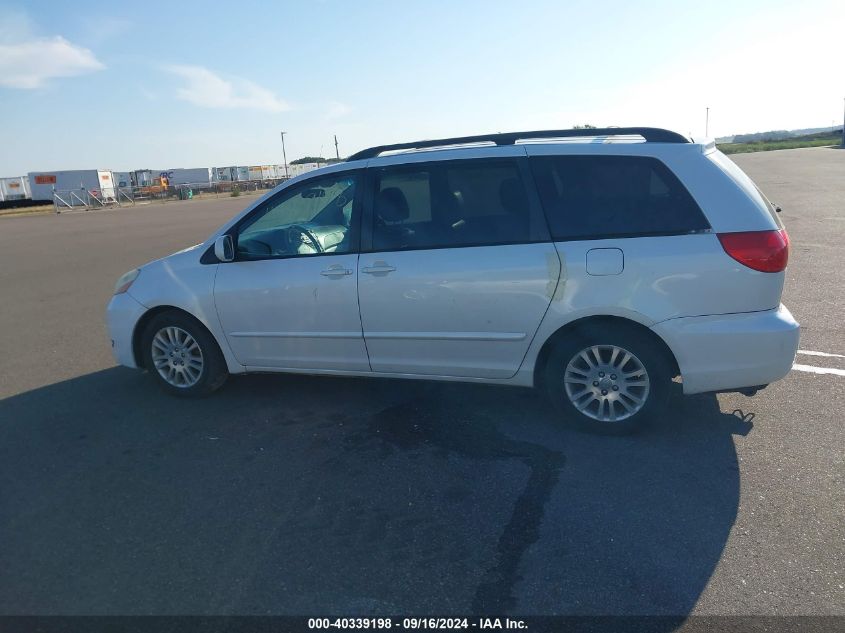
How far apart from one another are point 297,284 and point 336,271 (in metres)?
0.33

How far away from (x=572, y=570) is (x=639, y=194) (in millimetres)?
2335

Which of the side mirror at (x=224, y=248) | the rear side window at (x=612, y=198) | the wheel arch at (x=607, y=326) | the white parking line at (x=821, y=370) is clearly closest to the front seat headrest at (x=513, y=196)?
the rear side window at (x=612, y=198)

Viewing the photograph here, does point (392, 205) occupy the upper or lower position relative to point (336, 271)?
upper

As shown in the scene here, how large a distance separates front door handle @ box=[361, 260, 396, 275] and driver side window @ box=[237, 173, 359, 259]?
23 centimetres

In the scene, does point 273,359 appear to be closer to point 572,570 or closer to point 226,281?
point 226,281

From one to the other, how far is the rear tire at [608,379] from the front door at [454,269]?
11.6 inches

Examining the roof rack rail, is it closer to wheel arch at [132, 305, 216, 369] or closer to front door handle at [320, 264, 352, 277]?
front door handle at [320, 264, 352, 277]

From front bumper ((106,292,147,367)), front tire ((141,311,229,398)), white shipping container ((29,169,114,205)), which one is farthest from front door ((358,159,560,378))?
white shipping container ((29,169,114,205))

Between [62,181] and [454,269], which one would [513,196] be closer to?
[454,269]

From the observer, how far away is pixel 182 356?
530 centimetres

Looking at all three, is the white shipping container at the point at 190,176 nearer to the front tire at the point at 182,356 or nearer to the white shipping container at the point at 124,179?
the white shipping container at the point at 124,179

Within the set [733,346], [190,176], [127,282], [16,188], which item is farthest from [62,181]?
[733,346]

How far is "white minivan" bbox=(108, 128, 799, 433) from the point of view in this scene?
13.2 feet

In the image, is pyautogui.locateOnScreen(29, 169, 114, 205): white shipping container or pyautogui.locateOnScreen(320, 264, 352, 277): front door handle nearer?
pyautogui.locateOnScreen(320, 264, 352, 277): front door handle
